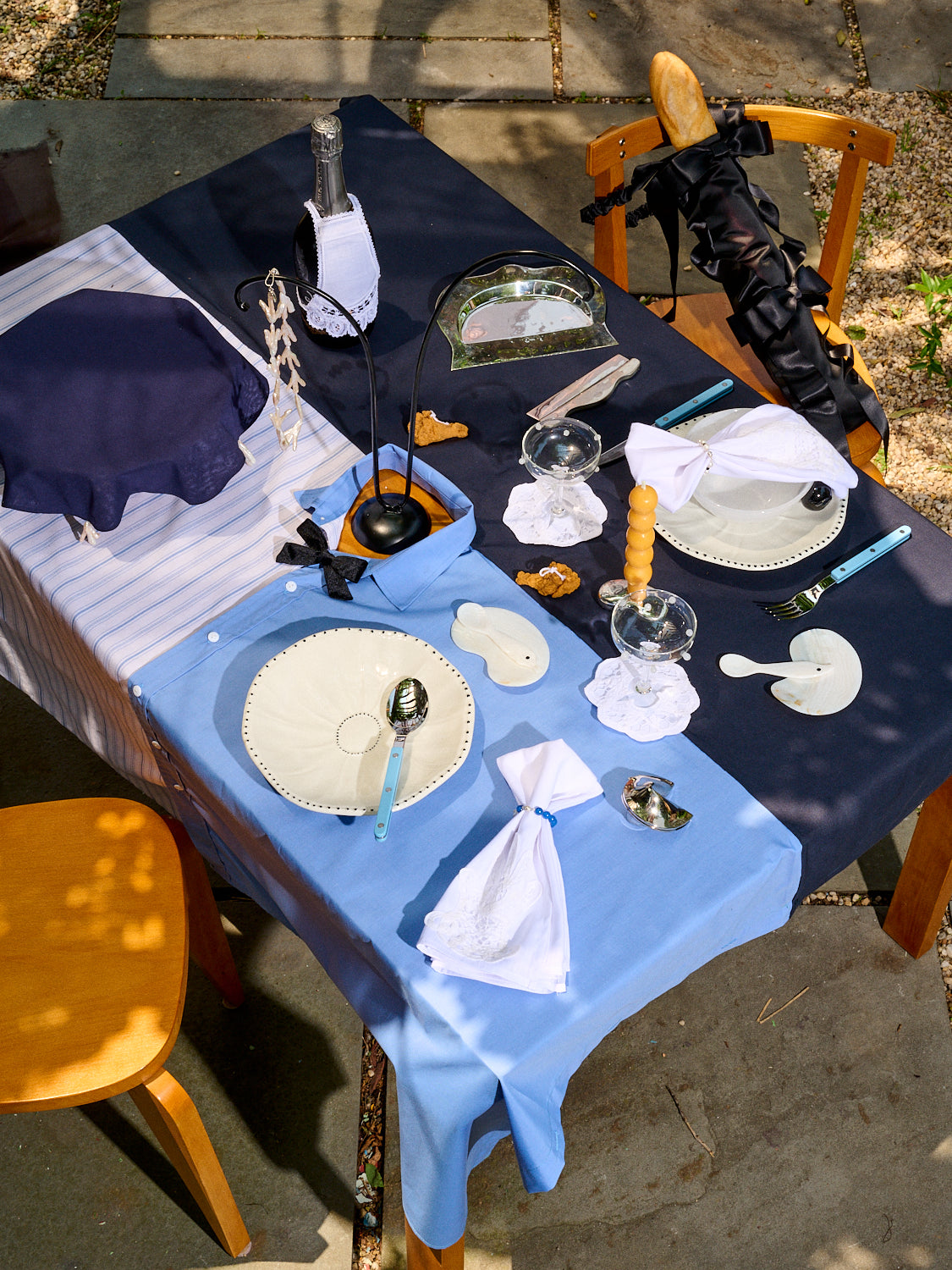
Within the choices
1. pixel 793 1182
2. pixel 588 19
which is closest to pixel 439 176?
pixel 793 1182

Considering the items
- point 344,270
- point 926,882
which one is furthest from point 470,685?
point 926,882

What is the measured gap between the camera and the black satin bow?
173cm

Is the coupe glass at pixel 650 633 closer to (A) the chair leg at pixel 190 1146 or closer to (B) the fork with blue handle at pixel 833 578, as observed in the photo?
(B) the fork with blue handle at pixel 833 578

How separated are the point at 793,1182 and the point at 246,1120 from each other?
99cm

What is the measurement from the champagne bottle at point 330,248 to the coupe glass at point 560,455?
1.29ft

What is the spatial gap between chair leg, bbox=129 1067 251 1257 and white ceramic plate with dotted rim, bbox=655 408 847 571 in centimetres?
108

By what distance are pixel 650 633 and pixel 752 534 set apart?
0.28 meters

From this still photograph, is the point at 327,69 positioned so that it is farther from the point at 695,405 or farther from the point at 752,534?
the point at 752,534

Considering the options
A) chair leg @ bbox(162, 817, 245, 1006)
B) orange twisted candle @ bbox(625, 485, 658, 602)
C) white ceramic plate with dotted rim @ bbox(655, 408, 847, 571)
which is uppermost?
orange twisted candle @ bbox(625, 485, 658, 602)

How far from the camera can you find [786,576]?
5.76 feet

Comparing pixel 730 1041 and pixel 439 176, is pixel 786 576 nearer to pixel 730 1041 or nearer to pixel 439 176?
pixel 730 1041

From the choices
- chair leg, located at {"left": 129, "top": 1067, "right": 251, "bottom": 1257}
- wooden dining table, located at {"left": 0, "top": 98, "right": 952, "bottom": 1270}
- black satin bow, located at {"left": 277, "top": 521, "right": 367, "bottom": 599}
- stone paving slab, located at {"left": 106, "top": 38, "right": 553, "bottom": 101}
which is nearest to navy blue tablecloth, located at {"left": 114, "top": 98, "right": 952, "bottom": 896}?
wooden dining table, located at {"left": 0, "top": 98, "right": 952, "bottom": 1270}

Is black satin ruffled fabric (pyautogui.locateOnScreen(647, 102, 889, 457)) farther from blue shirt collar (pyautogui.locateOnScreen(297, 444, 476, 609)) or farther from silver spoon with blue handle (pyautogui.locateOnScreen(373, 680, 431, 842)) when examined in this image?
silver spoon with blue handle (pyautogui.locateOnScreen(373, 680, 431, 842))

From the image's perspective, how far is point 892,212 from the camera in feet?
11.9
